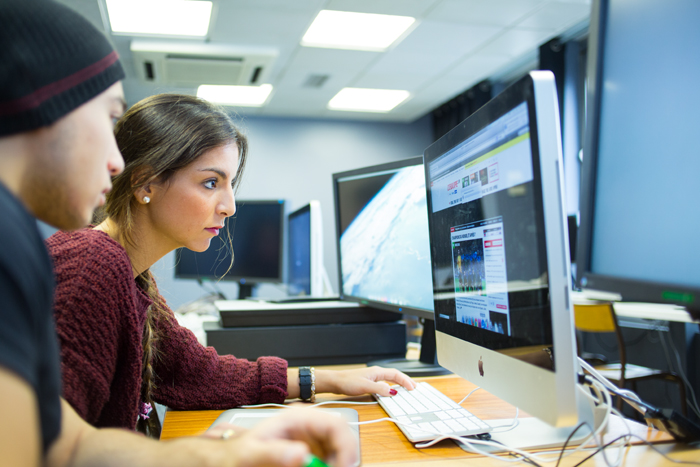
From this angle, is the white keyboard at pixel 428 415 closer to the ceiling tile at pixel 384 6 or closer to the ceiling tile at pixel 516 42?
the ceiling tile at pixel 384 6

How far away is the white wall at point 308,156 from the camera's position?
5582mm

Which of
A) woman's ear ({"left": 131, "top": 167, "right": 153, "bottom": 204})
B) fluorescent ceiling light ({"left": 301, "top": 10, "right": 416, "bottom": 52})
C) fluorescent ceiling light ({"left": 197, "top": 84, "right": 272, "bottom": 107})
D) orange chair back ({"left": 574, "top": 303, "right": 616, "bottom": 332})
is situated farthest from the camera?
fluorescent ceiling light ({"left": 197, "top": 84, "right": 272, "bottom": 107})

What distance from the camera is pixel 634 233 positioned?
1.82ft

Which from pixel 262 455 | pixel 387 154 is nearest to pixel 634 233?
pixel 262 455

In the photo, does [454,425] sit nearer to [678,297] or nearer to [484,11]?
[678,297]

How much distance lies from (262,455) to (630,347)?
11.3ft

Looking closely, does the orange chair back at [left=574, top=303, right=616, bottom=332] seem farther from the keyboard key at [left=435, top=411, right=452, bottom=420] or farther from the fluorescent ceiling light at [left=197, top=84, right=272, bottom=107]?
the fluorescent ceiling light at [left=197, top=84, right=272, bottom=107]

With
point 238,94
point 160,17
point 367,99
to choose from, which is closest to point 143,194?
point 160,17

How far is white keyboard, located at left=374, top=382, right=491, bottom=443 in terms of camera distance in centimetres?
72

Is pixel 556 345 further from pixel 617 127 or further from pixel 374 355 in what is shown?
pixel 374 355

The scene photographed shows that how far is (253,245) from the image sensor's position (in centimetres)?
237

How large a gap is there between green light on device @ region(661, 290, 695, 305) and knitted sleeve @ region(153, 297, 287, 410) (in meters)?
0.73

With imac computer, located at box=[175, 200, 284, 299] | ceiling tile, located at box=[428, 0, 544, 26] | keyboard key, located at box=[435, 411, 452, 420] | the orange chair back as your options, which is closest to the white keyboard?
keyboard key, located at box=[435, 411, 452, 420]

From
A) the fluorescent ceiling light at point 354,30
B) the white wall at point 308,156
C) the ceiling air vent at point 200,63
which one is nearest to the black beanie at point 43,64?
the fluorescent ceiling light at point 354,30
